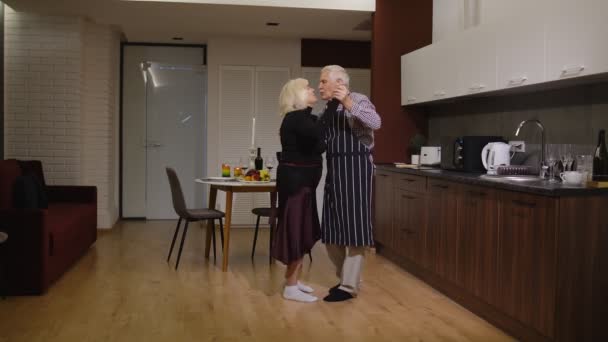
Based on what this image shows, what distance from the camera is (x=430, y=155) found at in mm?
5770

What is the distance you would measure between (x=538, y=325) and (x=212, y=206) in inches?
133

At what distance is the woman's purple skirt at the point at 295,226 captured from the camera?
435 centimetres

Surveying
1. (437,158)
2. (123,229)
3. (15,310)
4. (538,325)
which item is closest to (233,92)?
(123,229)

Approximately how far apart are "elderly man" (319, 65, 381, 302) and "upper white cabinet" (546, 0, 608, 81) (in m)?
1.15

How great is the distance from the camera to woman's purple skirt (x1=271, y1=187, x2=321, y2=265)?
4352 mm

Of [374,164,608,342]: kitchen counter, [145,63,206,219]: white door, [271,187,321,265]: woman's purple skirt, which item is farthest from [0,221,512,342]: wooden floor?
[145,63,206,219]: white door

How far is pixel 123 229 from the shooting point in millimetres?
7805

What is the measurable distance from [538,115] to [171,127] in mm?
5373

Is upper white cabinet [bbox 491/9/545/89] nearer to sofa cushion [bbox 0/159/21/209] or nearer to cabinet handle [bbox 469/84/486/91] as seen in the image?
cabinet handle [bbox 469/84/486/91]

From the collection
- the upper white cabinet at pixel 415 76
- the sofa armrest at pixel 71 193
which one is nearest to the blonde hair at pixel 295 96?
the upper white cabinet at pixel 415 76

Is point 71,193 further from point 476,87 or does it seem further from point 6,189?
point 476,87

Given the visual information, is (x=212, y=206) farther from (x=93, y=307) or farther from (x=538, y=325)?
(x=538, y=325)

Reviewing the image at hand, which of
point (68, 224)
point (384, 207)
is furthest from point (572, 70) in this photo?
point (68, 224)

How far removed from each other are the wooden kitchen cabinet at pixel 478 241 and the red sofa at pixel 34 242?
2866 millimetres
